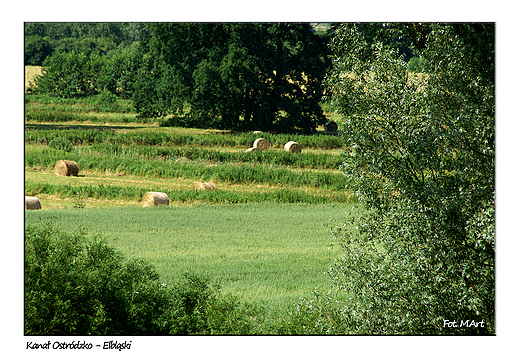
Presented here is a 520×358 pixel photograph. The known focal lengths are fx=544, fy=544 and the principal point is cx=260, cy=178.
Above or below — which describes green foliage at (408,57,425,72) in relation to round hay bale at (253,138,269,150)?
above

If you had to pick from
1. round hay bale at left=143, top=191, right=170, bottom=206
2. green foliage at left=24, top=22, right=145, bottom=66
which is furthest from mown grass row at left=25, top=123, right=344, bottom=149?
round hay bale at left=143, top=191, right=170, bottom=206

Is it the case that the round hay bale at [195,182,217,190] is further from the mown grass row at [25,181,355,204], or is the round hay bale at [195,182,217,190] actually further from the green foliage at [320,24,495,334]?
the green foliage at [320,24,495,334]

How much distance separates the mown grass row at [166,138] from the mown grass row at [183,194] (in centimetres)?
732

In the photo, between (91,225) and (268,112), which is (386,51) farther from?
(268,112)

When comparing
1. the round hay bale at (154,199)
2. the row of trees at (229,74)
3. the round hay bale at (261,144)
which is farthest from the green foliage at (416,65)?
the round hay bale at (261,144)

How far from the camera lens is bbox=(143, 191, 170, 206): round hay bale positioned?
16453 millimetres

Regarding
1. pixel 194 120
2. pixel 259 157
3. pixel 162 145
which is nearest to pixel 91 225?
pixel 259 157

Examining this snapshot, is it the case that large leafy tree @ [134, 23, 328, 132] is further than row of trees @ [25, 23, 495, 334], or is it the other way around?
large leafy tree @ [134, 23, 328, 132]

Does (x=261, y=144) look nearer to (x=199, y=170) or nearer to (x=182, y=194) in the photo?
(x=199, y=170)

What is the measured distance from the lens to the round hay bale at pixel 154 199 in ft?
54.0

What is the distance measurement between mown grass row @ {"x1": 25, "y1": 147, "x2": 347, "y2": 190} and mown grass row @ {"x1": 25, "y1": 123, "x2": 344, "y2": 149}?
109 inches

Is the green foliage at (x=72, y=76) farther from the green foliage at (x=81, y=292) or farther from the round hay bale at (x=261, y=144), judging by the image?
the green foliage at (x=81, y=292)

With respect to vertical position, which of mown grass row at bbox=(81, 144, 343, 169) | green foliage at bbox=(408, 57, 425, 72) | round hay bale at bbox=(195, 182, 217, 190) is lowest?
round hay bale at bbox=(195, 182, 217, 190)

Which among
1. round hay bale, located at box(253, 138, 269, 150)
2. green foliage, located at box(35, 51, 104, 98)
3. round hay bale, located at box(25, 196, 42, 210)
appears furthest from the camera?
round hay bale, located at box(253, 138, 269, 150)
